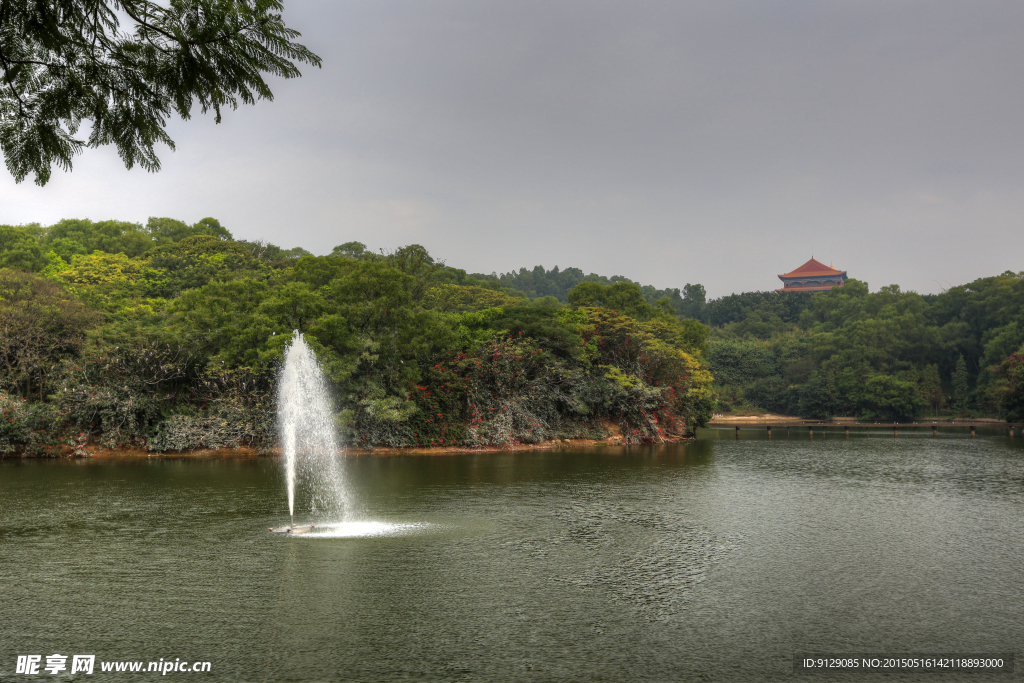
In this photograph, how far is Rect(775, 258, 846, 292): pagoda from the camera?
126m

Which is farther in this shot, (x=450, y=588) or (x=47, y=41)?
(x=450, y=588)

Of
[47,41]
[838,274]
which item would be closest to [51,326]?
[47,41]

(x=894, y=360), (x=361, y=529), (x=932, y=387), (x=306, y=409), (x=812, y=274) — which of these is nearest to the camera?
(x=361, y=529)

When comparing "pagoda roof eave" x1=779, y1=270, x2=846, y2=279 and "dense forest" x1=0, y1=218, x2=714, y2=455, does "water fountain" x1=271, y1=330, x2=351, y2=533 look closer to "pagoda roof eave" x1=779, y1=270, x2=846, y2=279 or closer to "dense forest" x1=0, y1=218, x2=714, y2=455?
"dense forest" x1=0, y1=218, x2=714, y2=455

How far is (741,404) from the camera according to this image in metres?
82.1

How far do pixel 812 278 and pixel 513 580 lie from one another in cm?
13277

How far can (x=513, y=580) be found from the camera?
10703 millimetres

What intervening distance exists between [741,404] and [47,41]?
276ft

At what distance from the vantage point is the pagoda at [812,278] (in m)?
126

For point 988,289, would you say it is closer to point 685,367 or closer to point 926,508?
point 685,367

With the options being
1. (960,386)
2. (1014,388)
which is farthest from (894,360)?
(1014,388)

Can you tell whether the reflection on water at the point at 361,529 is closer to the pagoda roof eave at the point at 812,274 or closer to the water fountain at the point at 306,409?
the water fountain at the point at 306,409

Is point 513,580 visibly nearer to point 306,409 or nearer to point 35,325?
point 306,409

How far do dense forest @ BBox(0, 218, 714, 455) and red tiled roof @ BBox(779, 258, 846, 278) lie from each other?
9948 cm
